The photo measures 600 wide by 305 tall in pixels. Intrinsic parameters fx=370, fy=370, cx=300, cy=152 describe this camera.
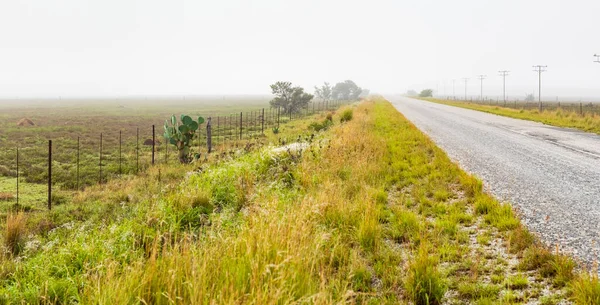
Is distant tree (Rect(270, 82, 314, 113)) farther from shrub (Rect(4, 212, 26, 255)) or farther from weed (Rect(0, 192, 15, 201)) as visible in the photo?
shrub (Rect(4, 212, 26, 255))

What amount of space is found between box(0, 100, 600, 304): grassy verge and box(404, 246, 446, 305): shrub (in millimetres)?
13

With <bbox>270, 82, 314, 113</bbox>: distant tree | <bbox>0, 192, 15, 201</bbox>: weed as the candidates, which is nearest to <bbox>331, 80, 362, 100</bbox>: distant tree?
<bbox>270, 82, 314, 113</bbox>: distant tree

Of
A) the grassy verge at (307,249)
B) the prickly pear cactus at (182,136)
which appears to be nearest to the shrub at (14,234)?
the grassy verge at (307,249)

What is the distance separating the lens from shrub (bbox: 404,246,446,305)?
11.6 feet

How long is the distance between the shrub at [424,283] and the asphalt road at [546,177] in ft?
5.85

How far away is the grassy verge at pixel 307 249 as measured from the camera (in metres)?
3.29

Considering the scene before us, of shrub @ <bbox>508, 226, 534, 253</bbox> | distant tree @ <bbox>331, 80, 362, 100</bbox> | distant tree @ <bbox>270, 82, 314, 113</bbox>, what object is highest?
distant tree @ <bbox>331, 80, 362, 100</bbox>

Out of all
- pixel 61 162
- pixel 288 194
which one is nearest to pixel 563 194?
pixel 288 194

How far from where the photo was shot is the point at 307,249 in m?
3.92

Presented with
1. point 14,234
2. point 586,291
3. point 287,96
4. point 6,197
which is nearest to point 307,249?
point 586,291

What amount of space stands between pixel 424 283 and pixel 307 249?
1212 millimetres

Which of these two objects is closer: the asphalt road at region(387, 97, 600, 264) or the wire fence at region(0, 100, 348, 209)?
Result: the asphalt road at region(387, 97, 600, 264)

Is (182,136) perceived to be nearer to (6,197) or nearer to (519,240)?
(6,197)

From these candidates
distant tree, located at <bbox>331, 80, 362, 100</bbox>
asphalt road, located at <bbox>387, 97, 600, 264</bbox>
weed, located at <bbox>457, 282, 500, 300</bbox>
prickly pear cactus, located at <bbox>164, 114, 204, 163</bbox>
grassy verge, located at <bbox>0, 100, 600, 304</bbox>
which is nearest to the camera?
grassy verge, located at <bbox>0, 100, 600, 304</bbox>
